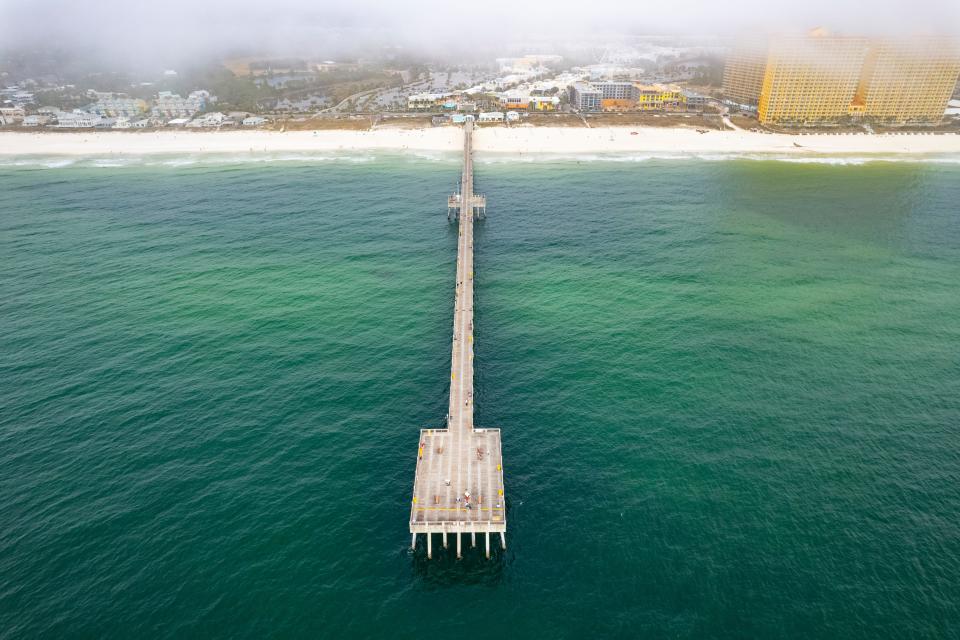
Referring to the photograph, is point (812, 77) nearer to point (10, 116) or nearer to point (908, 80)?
point (908, 80)

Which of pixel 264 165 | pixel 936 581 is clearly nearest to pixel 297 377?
pixel 936 581

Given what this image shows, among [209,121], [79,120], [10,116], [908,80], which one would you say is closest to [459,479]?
[209,121]

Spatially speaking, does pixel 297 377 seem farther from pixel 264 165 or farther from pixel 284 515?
pixel 264 165

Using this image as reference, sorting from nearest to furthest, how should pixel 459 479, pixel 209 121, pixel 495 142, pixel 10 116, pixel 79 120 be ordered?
1. pixel 459 479
2. pixel 495 142
3. pixel 79 120
4. pixel 209 121
5. pixel 10 116

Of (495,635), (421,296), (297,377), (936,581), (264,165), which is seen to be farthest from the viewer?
(264,165)

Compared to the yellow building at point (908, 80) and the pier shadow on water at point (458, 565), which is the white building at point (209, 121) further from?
the yellow building at point (908, 80)

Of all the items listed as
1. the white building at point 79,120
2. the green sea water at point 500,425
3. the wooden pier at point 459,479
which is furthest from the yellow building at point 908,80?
the white building at point 79,120
